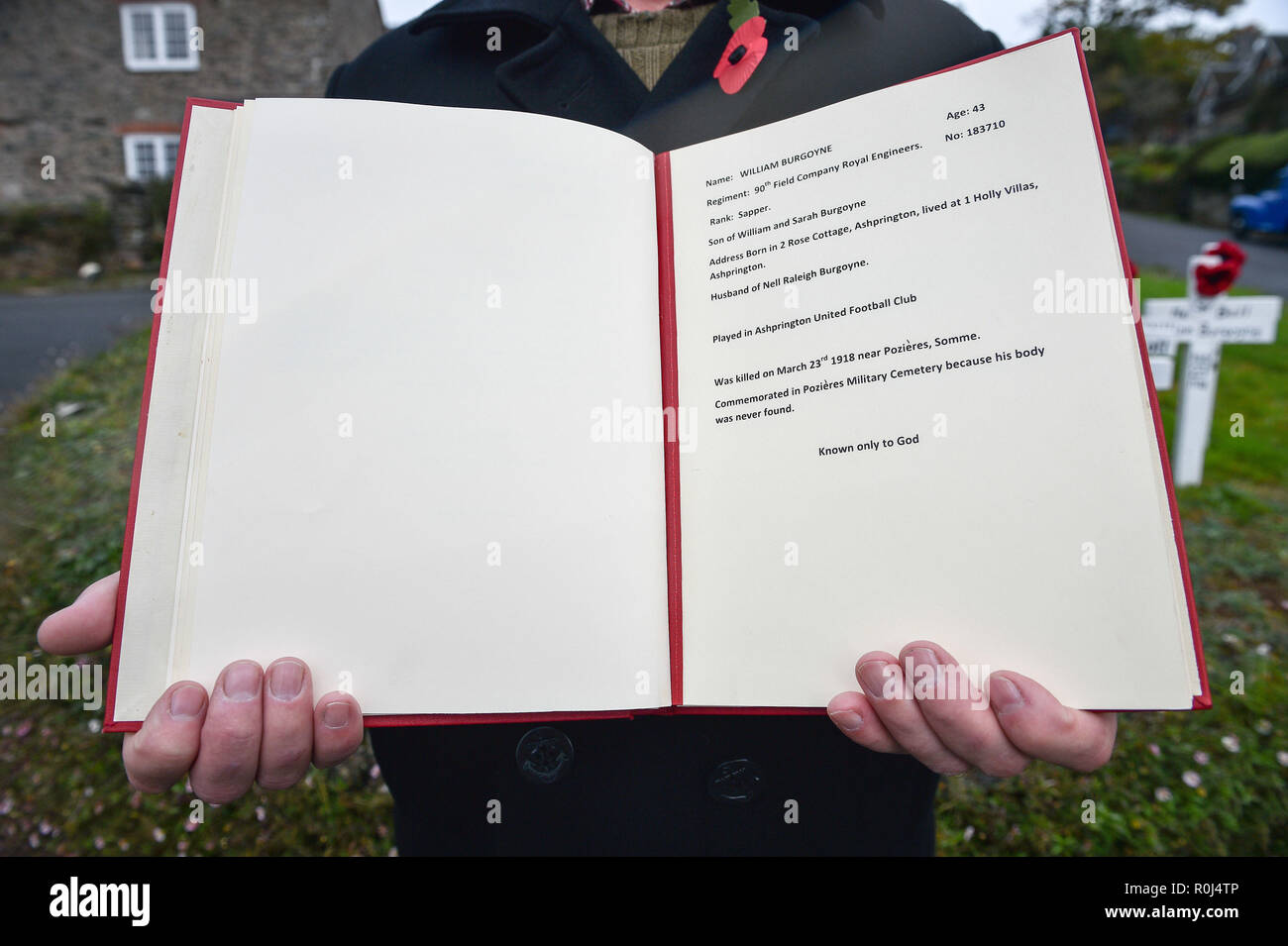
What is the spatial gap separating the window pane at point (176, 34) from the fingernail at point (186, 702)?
19.8 m

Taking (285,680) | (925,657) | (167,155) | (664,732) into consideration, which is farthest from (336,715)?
(167,155)

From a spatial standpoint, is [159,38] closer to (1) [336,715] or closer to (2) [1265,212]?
(1) [336,715]

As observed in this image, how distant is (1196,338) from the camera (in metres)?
3.99

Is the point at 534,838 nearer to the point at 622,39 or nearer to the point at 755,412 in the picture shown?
the point at 755,412

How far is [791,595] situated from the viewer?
96 centimetres

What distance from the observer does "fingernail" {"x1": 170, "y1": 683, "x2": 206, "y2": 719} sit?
0.86m

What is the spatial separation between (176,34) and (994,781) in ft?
67.2

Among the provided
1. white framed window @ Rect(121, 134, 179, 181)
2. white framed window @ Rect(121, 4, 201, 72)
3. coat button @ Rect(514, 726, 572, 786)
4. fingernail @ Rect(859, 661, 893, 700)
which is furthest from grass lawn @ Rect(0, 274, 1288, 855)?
white framed window @ Rect(121, 4, 201, 72)

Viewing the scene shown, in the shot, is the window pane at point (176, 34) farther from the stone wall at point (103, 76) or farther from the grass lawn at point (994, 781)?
the grass lawn at point (994, 781)

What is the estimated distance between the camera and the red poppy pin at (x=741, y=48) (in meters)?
1.20

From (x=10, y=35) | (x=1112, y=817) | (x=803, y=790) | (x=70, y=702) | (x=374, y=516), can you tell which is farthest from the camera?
(x=10, y=35)

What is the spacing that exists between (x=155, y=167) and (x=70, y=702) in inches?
688

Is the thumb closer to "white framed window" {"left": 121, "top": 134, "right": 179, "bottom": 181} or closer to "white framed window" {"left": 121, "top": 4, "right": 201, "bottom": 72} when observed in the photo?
"white framed window" {"left": 121, "top": 134, "right": 179, "bottom": 181}
